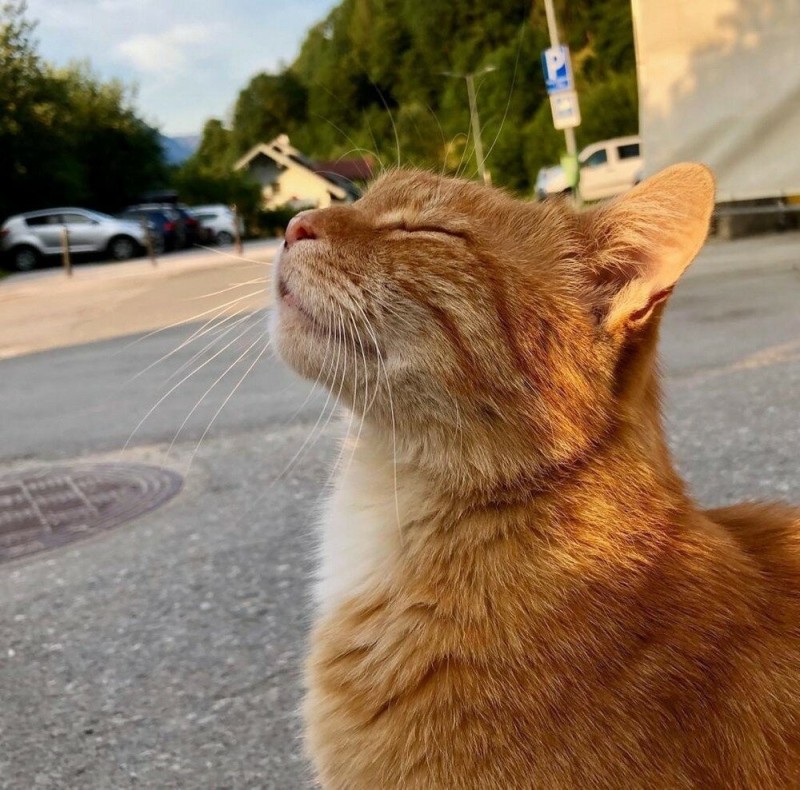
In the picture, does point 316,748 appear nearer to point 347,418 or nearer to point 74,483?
point 347,418

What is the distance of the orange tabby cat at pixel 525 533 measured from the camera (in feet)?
4.94

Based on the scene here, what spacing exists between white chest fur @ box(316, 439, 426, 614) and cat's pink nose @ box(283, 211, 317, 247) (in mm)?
501

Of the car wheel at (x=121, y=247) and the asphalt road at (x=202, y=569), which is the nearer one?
the asphalt road at (x=202, y=569)

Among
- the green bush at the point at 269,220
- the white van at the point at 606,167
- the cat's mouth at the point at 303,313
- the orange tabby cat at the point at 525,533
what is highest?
the white van at the point at 606,167

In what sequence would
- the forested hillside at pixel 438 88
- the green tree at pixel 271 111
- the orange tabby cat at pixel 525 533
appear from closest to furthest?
the orange tabby cat at pixel 525 533 < the forested hillside at pixel 438 88 < the green tree at pixel 271 111

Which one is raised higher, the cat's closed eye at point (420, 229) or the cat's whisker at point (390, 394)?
the cat's closed eye at point (420, 229)

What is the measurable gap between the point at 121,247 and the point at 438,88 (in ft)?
50.9

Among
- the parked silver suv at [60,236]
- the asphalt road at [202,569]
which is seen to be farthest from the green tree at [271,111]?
the asphalt road at [202,569]

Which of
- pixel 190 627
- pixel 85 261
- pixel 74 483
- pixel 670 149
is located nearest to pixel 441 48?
pixel 670 149

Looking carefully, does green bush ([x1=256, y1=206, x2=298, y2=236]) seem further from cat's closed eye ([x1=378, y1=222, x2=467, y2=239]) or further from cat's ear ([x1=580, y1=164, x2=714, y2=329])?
cat's ear ([x1=580, y1=164, x2=714, y2=329])

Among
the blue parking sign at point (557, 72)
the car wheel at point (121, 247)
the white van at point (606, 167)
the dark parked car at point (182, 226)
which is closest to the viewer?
the blue parking sign at point (557, 72)

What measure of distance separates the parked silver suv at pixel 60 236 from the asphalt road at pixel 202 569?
77.0 ft

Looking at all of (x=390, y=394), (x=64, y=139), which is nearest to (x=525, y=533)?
(x=390, y=394)

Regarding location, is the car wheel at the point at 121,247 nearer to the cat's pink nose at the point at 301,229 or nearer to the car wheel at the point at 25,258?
the car wheel at the point at 25,258
